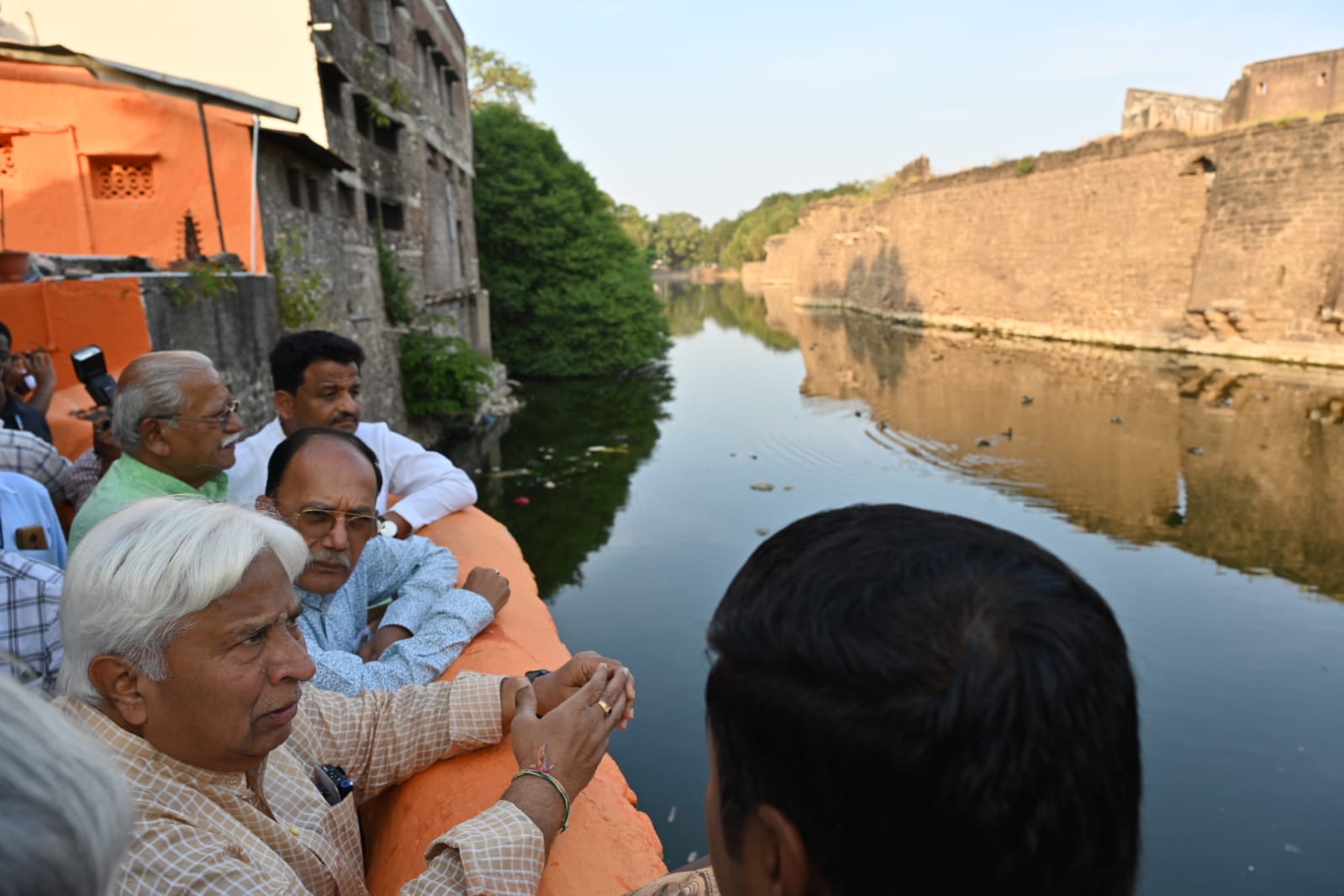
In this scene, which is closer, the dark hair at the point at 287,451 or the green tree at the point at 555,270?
the dark hair at the point at 287,451

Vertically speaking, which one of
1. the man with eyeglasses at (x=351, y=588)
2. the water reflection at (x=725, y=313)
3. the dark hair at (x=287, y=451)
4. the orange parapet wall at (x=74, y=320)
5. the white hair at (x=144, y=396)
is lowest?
the water reflection at (x=725, y=313)

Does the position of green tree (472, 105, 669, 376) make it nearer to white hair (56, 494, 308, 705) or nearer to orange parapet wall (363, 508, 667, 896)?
orange parapet wall (363, 508, 667, 896)

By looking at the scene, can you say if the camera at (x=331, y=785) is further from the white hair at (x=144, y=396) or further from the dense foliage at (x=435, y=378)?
the dense foliage at (x=435, y=378)

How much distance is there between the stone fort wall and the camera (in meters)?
15.2

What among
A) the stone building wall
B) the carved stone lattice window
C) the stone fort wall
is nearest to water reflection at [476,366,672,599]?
the stone building wall

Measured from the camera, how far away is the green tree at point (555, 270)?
19.1 m

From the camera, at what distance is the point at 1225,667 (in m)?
5.39

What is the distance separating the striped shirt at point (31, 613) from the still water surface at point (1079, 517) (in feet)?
7.04

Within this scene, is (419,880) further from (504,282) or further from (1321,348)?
(504,282)

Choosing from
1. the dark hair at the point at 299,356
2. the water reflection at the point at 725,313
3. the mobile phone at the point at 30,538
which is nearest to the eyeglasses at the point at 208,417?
the mobile phone at the point at 30,538

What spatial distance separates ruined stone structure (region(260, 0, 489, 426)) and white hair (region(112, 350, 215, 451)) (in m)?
4.97

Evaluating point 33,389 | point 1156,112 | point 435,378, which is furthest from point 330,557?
point 1156,112

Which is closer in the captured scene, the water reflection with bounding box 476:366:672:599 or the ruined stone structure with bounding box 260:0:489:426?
the ruined stone structure with bounding box 260:0:489:426

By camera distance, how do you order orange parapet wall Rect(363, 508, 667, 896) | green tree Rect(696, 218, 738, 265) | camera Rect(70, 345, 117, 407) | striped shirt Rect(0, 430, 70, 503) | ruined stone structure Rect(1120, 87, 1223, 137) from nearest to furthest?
orange parapet wall Rect(363, 508, 667, 896) < striped shirt Rect(0, 430, 70, 503) < camera Rect(70, 345, 117, 407) < ruined stone structure Rect(1120, 87, 1223, 137) < green tree Rect(696, 218, 738, 265)
